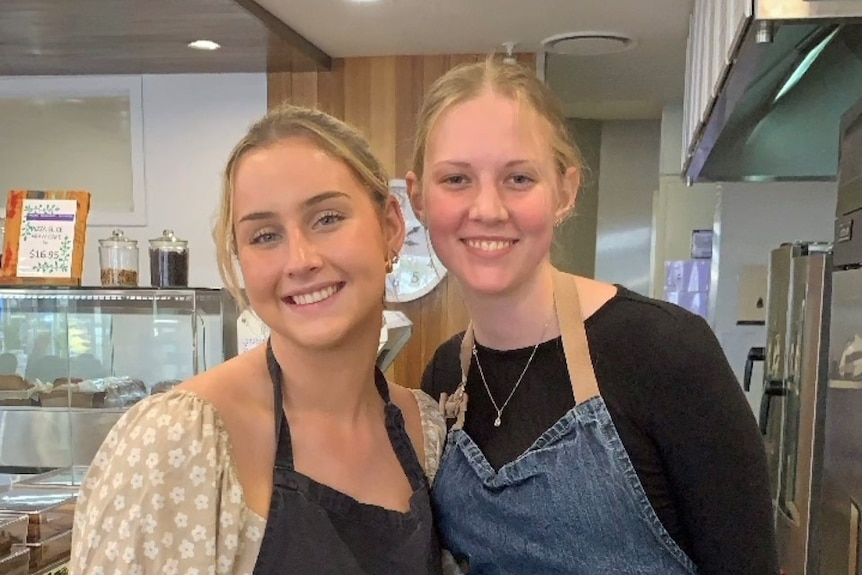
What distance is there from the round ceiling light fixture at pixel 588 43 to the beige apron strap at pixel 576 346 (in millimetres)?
Answer: 1715

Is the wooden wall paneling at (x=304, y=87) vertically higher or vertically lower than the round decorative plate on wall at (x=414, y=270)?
higher

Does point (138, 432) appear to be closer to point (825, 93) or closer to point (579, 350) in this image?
point (579, 350)

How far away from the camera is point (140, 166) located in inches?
116

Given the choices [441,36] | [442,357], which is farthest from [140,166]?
[442,357]

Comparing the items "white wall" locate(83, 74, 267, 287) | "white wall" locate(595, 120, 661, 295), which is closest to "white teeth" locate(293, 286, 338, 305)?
"white wall" locate(83, 74, 267, 287)

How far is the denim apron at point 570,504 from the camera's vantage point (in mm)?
968

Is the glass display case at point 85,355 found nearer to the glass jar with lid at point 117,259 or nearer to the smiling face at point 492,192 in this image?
the glass jar with lid at point 117,259

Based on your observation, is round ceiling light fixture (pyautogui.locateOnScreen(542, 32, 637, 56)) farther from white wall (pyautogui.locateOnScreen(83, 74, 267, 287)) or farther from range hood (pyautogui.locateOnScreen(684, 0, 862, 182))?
white wall (pyautogui.locateOnScreen(83, 74, 267, 287))

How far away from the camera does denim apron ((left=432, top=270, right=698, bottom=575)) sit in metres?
0.97

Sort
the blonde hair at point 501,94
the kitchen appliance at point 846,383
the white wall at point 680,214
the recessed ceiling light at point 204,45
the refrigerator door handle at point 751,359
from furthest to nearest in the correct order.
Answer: the white wall at point 680,214 → the refrigerator door handle at point 751,359 → the recessed ceiling light at point 204,45 → the kitchen appliance at point 846,383 → the blonde hair at point 501,94

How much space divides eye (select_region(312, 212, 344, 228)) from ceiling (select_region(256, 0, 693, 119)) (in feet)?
4.76

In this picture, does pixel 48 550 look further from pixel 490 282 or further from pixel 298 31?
pixel 298 31

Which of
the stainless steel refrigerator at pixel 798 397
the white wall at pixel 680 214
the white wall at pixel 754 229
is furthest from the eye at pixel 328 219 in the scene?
the white wall at pixel 680 214

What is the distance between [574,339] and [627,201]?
387 cm
